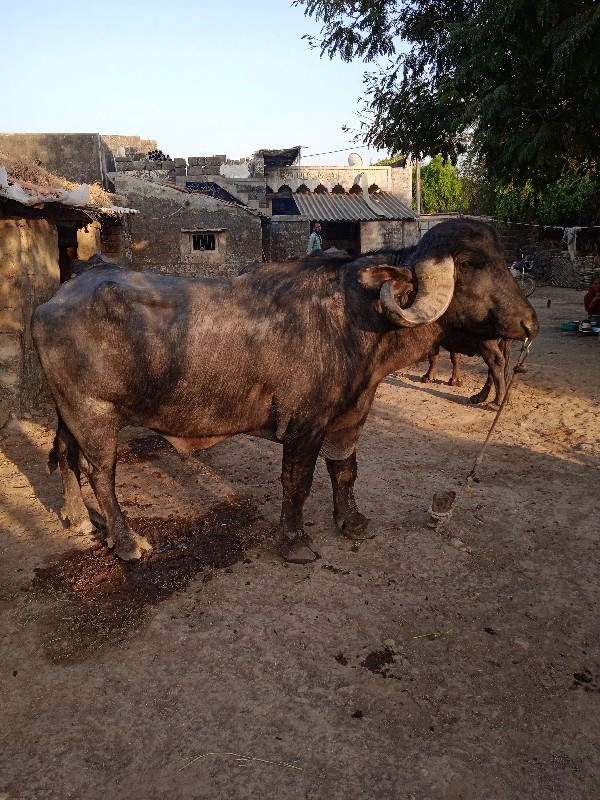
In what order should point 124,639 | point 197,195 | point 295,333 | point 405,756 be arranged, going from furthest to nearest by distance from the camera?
point 197,195
point 295,333
point 124,639
point 405,756

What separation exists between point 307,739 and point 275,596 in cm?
117

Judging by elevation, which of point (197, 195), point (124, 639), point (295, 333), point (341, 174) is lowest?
point (124, 639)

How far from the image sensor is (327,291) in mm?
4160

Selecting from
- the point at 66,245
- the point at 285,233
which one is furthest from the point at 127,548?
the point at 285,233

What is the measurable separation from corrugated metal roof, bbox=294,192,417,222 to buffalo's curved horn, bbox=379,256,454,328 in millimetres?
16951

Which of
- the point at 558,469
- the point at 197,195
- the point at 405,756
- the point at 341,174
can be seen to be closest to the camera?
the point at 405,756

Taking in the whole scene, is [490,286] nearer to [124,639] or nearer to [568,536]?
[568,536]

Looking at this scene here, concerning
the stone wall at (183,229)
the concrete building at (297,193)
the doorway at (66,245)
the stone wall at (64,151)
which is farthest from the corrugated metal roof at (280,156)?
the doorway at (66,245)

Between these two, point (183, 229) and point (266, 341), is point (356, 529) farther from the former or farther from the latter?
point (183, 229)

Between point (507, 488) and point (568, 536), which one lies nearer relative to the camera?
point (568, 536)

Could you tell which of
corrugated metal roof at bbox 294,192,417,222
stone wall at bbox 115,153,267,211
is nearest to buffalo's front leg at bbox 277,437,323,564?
stone wall at bbox 115,153,267,211

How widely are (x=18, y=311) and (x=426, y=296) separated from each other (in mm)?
5613

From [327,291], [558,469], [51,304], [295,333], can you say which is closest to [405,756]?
[295,333]

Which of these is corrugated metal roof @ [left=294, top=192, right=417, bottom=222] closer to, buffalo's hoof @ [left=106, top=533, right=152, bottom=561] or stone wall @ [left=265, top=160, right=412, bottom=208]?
stone wall @ [left=265, top=160, right=412, bottom=208]
